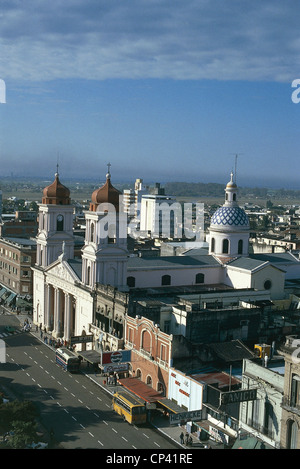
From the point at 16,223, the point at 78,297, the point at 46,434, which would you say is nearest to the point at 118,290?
the point at 78,297

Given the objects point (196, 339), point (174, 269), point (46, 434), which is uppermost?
point (174, 269)

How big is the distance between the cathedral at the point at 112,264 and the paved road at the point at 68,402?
6469 millimetres

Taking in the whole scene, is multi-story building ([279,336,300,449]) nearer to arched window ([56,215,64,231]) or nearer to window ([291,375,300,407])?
window ([291,375,300,407])

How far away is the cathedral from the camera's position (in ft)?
193

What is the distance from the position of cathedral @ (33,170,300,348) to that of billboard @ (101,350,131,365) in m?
7.24

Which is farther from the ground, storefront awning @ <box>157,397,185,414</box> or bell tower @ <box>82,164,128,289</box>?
bell tower @ <box>82,164,128,289</box>

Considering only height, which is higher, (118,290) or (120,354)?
(118,290)

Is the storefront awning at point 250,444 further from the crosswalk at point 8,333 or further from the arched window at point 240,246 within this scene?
the crosswalk at point 8,333

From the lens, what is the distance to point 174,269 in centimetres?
6206

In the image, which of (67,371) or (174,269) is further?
(174,269)

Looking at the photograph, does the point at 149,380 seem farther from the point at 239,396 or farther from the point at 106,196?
the point at 106,196

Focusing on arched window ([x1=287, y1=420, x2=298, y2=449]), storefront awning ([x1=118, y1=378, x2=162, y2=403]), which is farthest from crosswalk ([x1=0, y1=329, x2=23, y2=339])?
arched window ([x1=287, y1=420, x2=298, y2=449])
